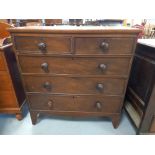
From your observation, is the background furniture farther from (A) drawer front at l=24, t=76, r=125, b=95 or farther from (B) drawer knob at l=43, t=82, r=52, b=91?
(B) drawer knob at l=43, t=82, r=52, b=91

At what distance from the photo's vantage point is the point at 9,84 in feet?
4.00

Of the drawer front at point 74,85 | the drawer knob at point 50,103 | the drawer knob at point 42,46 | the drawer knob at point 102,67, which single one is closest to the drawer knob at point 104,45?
the drawer knob at point 102,67

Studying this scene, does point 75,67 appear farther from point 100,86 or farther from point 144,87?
point 144,87

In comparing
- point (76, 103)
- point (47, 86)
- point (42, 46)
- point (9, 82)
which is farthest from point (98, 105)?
point (9, 82)

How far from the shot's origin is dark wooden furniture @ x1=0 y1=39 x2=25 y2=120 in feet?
3.70

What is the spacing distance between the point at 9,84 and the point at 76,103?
25.4 inches

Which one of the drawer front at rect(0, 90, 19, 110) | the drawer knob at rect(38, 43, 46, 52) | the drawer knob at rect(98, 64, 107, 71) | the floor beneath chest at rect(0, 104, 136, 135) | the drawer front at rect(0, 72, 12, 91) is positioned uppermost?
the drawer knob at rect(38, 43, 46, 52)

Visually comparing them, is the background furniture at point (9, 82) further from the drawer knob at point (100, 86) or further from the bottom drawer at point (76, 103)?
the drawer knob at point (100, 86)

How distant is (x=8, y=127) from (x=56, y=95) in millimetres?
626

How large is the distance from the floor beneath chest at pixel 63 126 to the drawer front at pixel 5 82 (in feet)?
1.26

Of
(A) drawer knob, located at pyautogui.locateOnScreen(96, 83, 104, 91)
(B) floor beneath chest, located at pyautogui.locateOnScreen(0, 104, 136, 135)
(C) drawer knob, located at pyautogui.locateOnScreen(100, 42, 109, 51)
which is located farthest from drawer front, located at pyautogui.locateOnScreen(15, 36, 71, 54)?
(B) floor beneath chest, located at pyautogui.locateOnScreen(0, 104, 136, 135)

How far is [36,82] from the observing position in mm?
1089
